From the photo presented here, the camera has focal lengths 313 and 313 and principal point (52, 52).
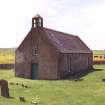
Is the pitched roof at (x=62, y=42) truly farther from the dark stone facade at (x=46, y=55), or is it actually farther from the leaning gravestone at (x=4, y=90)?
the leaning gravestone at (x=4, y=90)

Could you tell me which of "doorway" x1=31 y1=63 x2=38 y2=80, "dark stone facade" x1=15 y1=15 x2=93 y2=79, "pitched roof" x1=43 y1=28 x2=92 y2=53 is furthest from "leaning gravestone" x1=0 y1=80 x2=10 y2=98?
"doorway" x1=31 y1=63 x2=38 y2=80

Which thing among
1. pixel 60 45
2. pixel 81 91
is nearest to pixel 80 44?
pixel 60 45

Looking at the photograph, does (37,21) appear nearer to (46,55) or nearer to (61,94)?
(46,55)

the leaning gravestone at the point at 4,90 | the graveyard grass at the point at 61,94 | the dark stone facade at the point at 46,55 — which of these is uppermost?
the dark stone facade at the point at 46,55

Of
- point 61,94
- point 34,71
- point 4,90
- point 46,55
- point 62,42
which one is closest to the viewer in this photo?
point 4,90

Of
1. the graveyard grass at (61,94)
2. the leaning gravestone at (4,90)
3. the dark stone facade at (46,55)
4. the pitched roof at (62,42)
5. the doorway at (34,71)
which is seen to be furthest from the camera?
the doorway at (34,71)

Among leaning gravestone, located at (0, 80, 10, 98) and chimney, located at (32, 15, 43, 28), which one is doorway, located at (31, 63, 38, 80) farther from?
leaning gravestone, located at (0, 80, 10, 98)

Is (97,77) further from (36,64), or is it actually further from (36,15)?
(36,15)

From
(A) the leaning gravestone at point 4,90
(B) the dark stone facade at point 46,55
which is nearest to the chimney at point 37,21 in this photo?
(B) the dark stone facade at point 46,55

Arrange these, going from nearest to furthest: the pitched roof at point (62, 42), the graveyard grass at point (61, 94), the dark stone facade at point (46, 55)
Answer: the graveyard grass at point (61, 94)
the dark stone facade at point (46, 55)
the pitched roof at point (62, 42)

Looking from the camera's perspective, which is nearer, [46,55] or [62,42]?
[46,55]

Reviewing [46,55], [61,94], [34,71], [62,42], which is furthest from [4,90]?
[62,42]

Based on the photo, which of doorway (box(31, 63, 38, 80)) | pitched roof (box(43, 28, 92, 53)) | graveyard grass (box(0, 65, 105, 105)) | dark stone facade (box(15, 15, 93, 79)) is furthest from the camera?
doorway (box(31, 63, 38, 80))

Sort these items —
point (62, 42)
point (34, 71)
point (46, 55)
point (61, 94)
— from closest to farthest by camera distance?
point (61, 94), point (46, 55), point (34, 71), point (62, 42)
